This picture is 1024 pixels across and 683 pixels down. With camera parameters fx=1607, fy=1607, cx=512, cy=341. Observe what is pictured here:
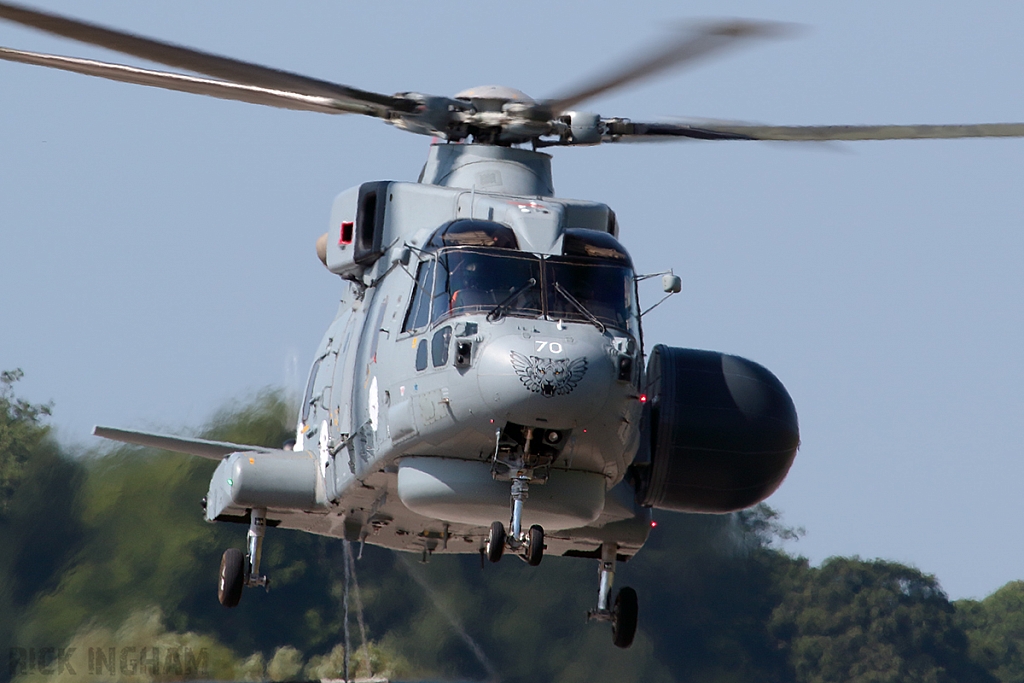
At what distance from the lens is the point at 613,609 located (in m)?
15.1

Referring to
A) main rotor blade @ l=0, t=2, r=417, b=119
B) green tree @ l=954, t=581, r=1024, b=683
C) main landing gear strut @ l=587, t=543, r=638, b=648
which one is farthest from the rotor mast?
green tree @ l=954, t=581, r=1024, b=683

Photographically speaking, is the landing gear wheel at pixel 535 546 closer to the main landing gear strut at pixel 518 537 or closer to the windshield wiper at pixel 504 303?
→ the main landing gear strut at pixel 518 537

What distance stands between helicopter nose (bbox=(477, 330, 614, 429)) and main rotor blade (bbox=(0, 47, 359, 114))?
290cm

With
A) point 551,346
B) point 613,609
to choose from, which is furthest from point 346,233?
point 613,609

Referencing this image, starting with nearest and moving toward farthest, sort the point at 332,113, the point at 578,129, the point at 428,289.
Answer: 1. the point at 428,289
2. the point at 332,113
3. the point at 578,129

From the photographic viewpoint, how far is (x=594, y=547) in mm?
15328

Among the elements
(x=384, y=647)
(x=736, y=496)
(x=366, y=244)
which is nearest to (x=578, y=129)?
(x=366, y=244)

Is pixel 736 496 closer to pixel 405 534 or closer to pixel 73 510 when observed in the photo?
pixel 405 534

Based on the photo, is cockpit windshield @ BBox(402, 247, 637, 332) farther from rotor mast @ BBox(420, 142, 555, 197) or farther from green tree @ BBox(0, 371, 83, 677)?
green tree @ BBox(0, 371, 83, 677)

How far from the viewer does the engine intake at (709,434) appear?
14039 millimetres

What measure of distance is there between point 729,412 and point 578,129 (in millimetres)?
2912

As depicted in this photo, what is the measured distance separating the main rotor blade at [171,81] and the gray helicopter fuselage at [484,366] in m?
1.44

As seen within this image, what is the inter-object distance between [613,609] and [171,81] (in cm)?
627

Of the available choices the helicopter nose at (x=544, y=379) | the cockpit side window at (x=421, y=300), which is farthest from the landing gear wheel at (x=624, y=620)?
the cockpit side window at (x=421, y=300)
